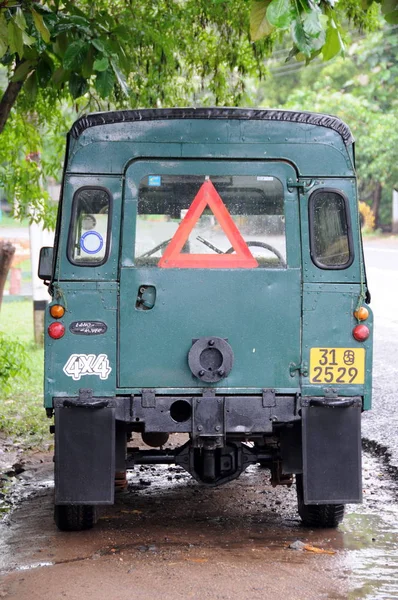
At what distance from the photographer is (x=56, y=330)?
6266 mm

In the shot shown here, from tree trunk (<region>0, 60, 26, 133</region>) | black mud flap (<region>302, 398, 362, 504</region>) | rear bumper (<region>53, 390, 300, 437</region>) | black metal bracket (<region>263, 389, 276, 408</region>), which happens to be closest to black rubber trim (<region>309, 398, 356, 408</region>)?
black mud flap (<region>302, 398, 362, 504</region>)

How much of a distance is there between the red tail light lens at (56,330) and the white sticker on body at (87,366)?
0.50 ft

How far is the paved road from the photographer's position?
10.2 metres

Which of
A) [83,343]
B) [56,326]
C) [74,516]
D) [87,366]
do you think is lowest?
[74,516]

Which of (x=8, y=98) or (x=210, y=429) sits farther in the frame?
(x=8, y=98)

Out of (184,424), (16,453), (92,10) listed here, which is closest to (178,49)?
(92,10)

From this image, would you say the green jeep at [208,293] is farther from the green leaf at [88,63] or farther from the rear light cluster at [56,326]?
the green leaf at [88,63]

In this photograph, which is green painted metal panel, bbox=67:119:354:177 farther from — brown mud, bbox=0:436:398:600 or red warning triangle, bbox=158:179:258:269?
brown mud, bbox=0:436:398:600

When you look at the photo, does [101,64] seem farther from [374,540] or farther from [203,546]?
[374,540]

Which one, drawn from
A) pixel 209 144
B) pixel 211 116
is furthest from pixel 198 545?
pixel 211 116

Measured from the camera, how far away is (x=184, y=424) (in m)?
6.30

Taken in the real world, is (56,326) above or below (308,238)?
below

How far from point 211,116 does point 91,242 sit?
1104mm

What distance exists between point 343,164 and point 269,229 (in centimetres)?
63
